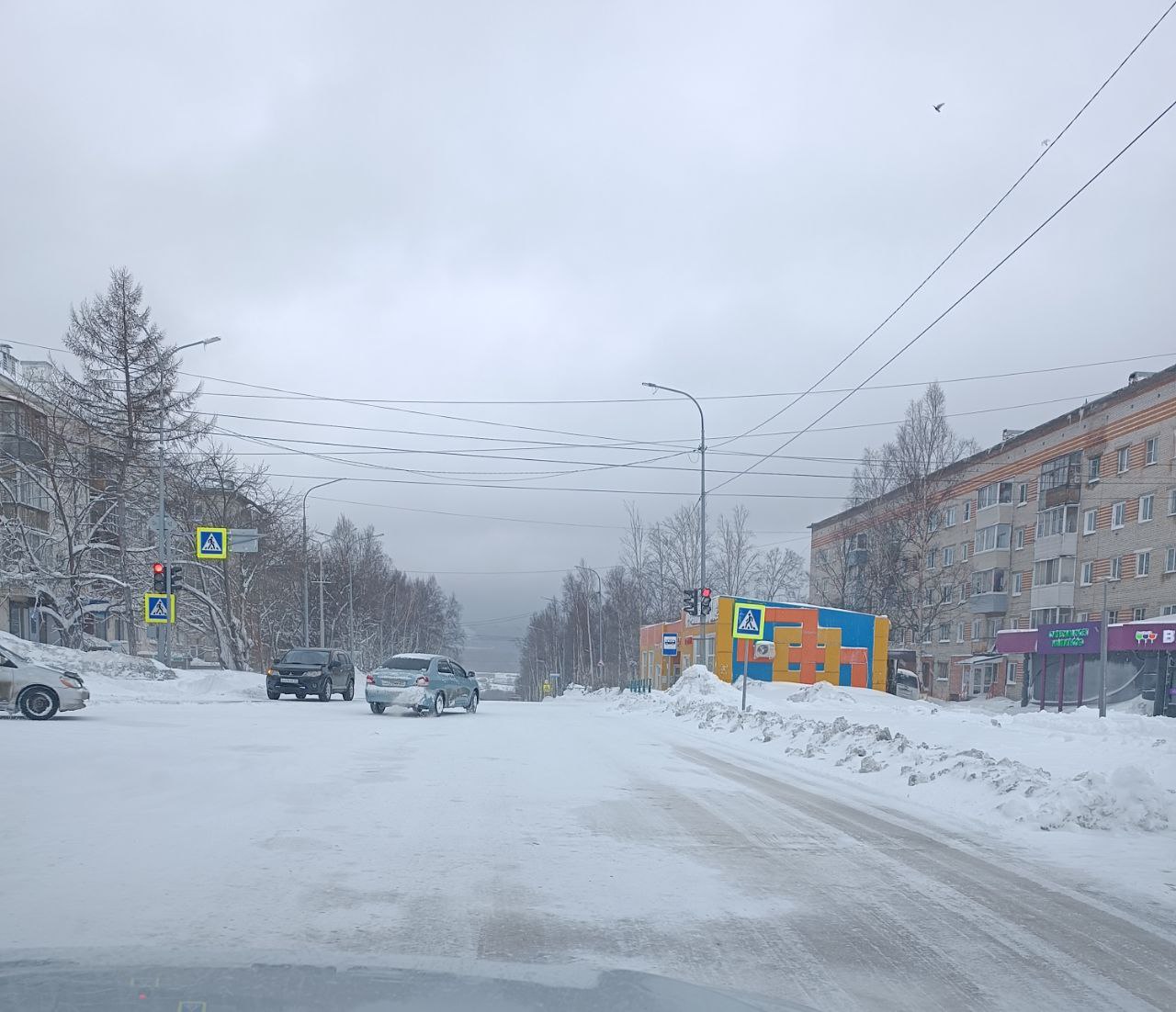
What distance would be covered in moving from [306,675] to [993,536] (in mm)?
42125

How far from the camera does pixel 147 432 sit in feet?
131

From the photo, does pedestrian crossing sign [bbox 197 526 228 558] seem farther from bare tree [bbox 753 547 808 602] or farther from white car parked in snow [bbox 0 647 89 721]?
bare tree [bbox 753 547 808 602]

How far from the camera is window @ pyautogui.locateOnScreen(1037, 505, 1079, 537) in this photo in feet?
171

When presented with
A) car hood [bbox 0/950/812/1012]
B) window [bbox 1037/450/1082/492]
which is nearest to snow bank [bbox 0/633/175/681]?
car hood [bbox 0/950/812/1012]

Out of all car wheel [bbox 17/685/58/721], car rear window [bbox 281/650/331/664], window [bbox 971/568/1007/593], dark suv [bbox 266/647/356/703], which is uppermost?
window [bbox 971/568/1007/593]

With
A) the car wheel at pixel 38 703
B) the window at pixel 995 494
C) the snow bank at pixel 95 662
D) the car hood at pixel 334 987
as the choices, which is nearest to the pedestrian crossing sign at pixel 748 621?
the car wheel at pixel 38 703

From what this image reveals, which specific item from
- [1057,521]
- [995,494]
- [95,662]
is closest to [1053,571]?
[1057,521]

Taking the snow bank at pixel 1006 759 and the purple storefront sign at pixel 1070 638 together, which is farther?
the purple storefront sign at pixel 1070 638

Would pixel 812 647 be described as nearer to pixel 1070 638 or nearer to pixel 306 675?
pixel 1070 638

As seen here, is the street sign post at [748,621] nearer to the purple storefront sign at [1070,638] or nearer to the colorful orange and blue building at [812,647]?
the purple storefront sign at [1070,638]

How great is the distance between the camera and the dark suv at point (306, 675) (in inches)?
1323

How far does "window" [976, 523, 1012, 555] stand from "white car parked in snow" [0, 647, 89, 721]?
52173 millimetres

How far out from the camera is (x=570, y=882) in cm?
707

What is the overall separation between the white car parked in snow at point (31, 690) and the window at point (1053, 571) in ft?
156
